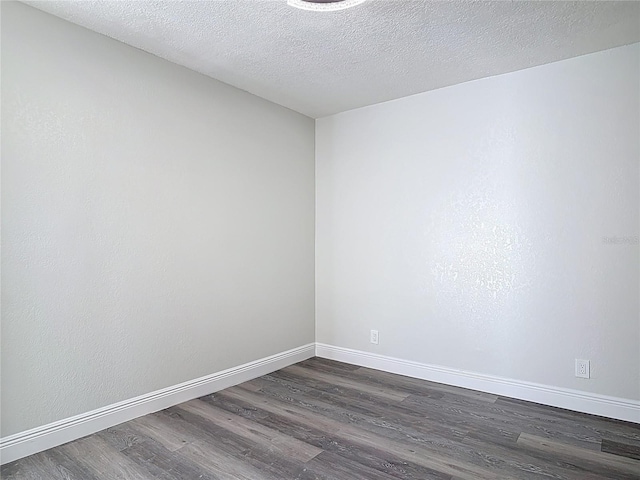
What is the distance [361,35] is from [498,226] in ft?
5.70

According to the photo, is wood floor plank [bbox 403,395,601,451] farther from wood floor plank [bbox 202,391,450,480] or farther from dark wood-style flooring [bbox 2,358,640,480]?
wood floor plank [bbox 202,391,450,480]

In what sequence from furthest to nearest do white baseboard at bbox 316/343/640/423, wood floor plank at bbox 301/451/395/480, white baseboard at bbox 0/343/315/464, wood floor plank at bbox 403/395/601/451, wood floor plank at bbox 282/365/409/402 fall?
wood floor plank at bbox 282/365/409/402 → white baseboard at bbox 316/343/640/423 → wood floor plank at bbox 403/395/601/451 → white baseboard at bbox 0/343/315/464 → wood floor plank at bbox 301/451/395/480

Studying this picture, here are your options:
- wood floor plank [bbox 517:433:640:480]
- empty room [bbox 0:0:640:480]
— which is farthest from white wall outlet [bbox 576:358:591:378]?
wood floor plank [bbox 517:433:640:480]

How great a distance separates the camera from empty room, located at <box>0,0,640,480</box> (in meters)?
2.26

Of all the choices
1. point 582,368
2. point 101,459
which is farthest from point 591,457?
point 101,459

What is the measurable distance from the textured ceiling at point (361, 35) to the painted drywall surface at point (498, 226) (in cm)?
35

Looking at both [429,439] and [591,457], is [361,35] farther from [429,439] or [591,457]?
[591,457]

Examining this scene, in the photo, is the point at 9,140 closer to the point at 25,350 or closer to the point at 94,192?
the point at 94,192

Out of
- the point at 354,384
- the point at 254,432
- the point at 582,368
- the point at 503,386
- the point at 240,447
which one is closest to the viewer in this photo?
the point at 240,447

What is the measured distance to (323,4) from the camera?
7.09ft

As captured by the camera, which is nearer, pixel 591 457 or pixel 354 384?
pixel 591 457

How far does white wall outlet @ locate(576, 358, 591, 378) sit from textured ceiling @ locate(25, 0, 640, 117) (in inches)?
82.9

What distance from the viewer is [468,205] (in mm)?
3355

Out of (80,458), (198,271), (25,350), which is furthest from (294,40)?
(80,458)
